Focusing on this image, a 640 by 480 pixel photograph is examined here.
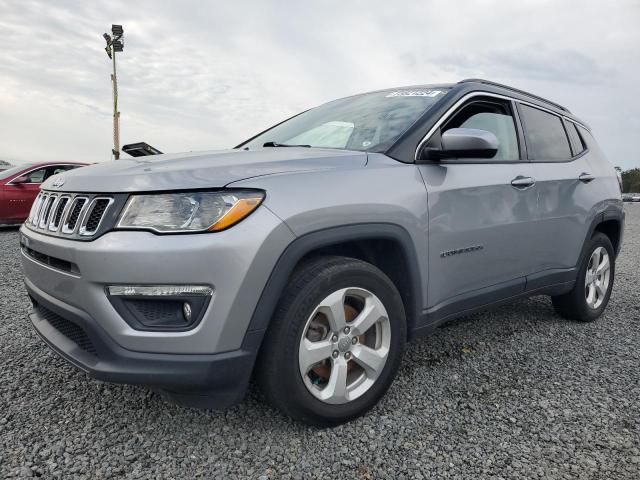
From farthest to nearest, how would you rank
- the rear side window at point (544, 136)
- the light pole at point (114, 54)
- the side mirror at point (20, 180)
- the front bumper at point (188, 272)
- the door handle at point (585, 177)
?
the light pole at point (114, 54), the side mirror at point (20, 180), the door handle at point (585, 177), the rear side window at point (544, 136), the front bumper at point (188, 272)

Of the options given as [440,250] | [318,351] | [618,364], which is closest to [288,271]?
[318,351]

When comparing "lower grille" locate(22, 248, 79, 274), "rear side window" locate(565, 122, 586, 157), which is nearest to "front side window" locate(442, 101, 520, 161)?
"rear side window" locate(565, 122, 586, 157)

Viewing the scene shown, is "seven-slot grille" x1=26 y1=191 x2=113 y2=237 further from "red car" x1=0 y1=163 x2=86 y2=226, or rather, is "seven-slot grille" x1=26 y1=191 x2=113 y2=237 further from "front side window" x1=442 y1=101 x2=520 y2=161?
"red car" x1=0 y1=163 x2=86 y2=226

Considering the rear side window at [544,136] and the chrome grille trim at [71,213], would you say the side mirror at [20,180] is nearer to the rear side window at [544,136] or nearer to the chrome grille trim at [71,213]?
the chrome grille trim at [71,213]

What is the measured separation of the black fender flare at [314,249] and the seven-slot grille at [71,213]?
26.9 inches

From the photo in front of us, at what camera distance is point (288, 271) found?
197 centimetres

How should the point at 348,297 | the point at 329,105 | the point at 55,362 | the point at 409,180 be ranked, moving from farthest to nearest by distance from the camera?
1. the point at 329,105
2. the point at 55,362
3. the point at 409,180
4. the point at 348,297

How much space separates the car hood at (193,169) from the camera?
1913 mm

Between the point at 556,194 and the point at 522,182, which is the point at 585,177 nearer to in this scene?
the point at 556,194

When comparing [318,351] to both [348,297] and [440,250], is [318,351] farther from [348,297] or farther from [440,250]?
[440,250]

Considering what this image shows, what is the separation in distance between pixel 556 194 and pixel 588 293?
43.1 inches

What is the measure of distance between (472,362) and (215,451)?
5.61ft

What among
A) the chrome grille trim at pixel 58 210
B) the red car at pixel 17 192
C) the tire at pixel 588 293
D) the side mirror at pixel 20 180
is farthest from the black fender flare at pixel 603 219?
the side mirror at pixel 20 180

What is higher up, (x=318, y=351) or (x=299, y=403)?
(x=318, y=351)
